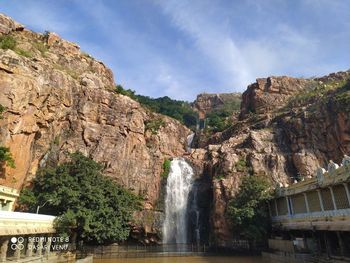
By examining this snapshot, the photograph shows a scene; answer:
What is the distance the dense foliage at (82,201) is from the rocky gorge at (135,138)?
148 inches

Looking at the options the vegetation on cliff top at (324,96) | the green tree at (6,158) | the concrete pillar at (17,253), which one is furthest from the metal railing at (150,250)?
the vegetation on cliff top at (324,96)

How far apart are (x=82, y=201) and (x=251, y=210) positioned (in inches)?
839

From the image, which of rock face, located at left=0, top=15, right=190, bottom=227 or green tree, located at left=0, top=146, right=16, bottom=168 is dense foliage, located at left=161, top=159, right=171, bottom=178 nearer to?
rock face, located at left=0, top=15, right=190, bottom=227

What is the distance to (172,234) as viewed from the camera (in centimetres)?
4731

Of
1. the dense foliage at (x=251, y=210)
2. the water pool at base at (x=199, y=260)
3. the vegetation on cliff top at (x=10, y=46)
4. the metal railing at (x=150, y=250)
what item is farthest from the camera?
the vegetation on cliff top at (x=10, y=46)

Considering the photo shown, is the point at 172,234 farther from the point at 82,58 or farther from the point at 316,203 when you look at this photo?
the point at 82,58

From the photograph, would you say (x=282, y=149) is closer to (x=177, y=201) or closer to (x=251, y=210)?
(x=251, y=210)

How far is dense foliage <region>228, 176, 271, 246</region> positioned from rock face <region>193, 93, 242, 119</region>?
3688 inches

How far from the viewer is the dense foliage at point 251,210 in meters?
39.0

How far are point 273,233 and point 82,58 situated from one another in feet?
174

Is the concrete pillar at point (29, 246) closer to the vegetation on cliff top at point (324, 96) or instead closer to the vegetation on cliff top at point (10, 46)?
the vegetation on cliff top at point (10, 46)

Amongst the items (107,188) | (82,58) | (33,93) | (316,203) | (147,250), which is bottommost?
(147,250)

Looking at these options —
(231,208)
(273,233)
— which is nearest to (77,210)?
(231,208)

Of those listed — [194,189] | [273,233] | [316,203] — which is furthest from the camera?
[194,189]
